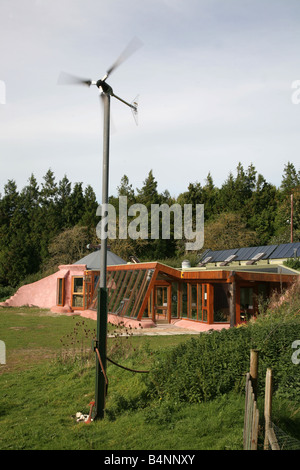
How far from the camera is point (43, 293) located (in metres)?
31.1

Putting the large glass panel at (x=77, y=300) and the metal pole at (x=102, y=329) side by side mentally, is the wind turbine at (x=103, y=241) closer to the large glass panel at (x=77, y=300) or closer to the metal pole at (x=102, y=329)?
the metal pole at (x=102, y=329)

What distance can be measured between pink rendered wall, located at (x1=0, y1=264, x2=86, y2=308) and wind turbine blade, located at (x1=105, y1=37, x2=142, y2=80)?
21267 mm

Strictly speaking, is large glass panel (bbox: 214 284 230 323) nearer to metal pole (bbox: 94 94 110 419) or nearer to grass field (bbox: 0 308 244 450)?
grass field (bbox: 0 308 244 450)

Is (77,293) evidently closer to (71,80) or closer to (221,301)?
(221,301)

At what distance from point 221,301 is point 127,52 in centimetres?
1323

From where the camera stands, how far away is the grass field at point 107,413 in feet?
18.9

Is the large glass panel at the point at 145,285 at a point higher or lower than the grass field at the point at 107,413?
higher

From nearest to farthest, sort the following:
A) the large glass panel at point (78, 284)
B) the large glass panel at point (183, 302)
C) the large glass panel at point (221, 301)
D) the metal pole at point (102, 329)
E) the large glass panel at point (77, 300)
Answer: the metal pole at point (102, 329)
the large glass panel at point (221, 301)
the large glass panel at point (183, 302)
the large glass panel at point (77, 300)
the large glass panel at point (78, 284)

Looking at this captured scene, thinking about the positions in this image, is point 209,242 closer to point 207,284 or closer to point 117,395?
point 207,284

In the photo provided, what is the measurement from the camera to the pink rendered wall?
28.5 meters

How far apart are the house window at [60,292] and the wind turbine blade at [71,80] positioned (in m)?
21.0

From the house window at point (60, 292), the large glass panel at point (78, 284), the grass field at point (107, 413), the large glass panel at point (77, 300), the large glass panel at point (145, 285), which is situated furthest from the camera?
the house window at point (60, 292)

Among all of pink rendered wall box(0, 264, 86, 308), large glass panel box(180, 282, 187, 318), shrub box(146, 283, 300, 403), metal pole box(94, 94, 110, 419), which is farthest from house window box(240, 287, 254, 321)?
pink rendered wall box(0, 264, 86, 308)

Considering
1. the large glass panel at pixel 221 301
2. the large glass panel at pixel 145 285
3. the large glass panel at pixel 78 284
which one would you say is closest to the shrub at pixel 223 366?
the large glass panel at pixel 221 301
